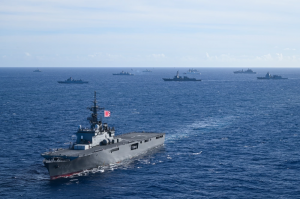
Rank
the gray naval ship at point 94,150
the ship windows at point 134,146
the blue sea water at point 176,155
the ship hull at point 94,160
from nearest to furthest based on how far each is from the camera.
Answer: the blue sea water at point 176,155, the ship hull at point 94,160, the gray naval ship at point 94,150, the ship windows at point 134,146

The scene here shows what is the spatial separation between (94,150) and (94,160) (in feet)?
8.37

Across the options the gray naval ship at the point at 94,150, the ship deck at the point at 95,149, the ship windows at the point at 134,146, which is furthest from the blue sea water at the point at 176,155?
the ship deck at the point at 95,149

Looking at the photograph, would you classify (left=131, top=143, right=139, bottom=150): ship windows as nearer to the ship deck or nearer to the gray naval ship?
the gray naval ship

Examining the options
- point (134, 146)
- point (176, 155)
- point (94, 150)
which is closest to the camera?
point (94, 150)

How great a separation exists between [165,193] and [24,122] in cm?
6470

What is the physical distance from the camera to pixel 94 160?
60.8 metres

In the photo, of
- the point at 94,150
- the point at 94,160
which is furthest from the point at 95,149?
the point at 94,160

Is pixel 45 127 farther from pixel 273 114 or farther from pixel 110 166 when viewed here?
pixel 273 114

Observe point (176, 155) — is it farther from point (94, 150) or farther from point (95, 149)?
point (94, 150)

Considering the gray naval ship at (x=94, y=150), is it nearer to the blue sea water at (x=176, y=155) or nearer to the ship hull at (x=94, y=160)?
the ship hull at (x=94, y=160)

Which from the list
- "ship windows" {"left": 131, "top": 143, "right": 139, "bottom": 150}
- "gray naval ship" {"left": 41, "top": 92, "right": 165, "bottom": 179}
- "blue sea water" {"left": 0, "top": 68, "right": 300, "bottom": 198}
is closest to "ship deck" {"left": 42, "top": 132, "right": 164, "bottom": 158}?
"gray naval ship" {"left": 41, "top": 92, "right": 165, "bottom": 179}

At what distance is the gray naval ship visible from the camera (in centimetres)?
5697

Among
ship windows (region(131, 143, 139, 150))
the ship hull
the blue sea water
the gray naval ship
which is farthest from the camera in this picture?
ship windows (region(131, 143, 139, 150))

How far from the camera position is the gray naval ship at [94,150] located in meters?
57.0
